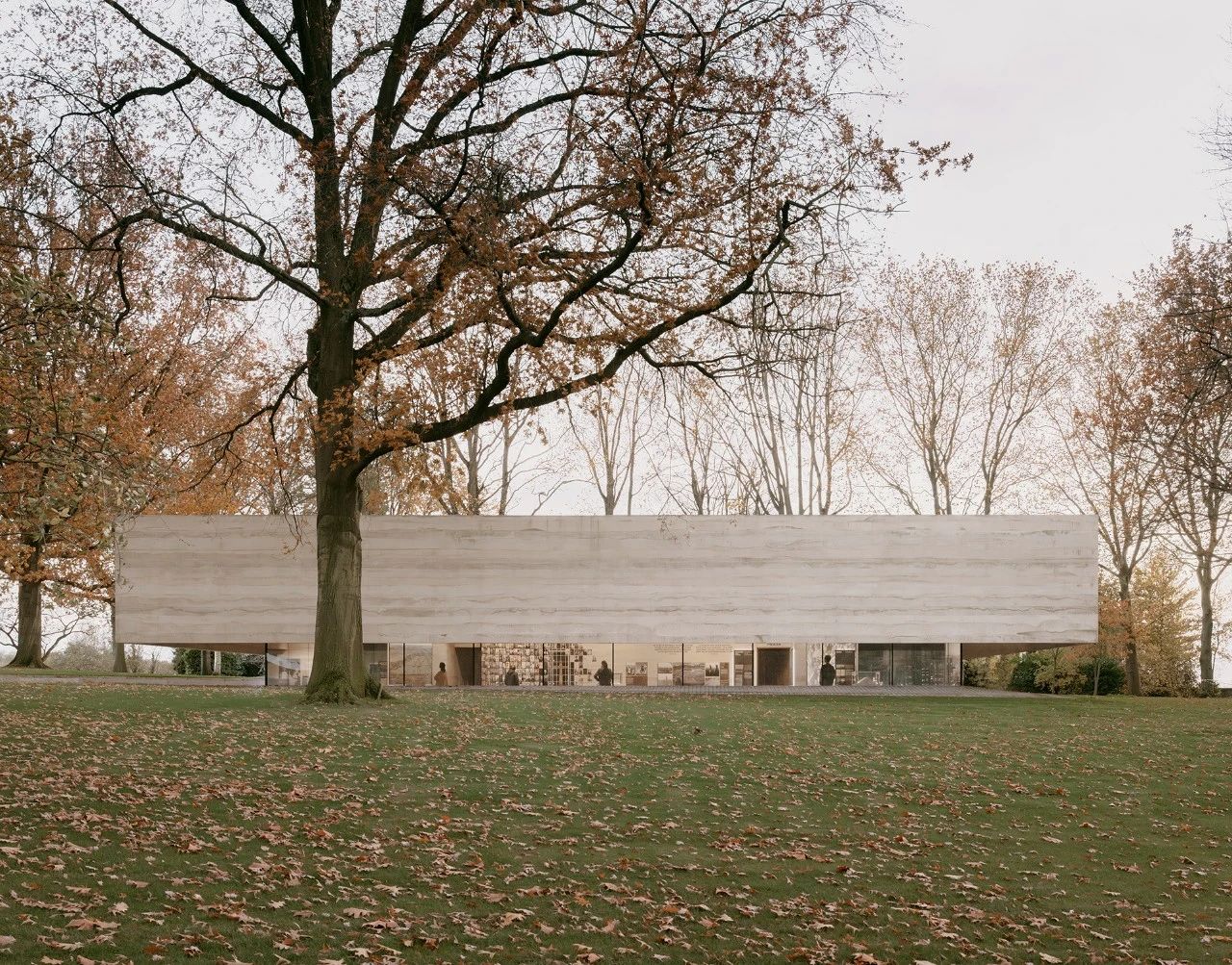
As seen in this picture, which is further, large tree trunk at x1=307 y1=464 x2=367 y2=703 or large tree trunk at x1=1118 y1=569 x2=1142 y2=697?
large tree trunk at x1=1118 y1=569 x2=1142 y2=697

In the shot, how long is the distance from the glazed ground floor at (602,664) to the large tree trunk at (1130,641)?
6280 millimetres

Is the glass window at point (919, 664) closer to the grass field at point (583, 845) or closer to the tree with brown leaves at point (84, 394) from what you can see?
the grass field at point (583, 845)

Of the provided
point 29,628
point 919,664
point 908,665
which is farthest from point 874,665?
point 29,628

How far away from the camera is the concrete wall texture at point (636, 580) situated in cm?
3456

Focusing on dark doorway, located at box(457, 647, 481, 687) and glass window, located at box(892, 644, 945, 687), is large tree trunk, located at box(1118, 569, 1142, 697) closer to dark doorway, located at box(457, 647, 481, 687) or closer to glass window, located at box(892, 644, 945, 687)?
glass window, located at box(892, 644, 945, 687)

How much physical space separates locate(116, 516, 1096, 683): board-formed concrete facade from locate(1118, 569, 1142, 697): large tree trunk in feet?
9.49

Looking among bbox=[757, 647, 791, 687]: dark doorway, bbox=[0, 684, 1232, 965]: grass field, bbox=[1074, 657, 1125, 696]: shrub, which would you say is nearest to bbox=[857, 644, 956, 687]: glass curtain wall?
bbox=[757, 647, 791, 687]: dark doorway

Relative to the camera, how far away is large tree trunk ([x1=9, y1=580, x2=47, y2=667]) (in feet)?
122

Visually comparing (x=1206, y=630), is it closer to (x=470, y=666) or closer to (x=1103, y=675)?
(x=1103, y=675)

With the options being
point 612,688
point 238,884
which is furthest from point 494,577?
point 238,884

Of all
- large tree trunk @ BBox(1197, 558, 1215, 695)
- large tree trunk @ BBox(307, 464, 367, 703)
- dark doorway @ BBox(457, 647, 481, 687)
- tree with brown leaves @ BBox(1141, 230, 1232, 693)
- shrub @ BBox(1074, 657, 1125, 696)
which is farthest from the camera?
shrub @ BBox(1074, 657, 1125, 696)

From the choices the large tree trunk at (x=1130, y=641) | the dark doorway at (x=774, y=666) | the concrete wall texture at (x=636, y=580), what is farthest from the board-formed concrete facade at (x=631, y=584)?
the large tree trunk at (x=1130, y=641)

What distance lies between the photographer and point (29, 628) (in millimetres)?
37438

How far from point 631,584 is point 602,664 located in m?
2.49
